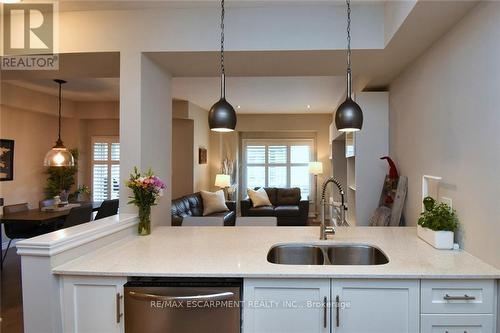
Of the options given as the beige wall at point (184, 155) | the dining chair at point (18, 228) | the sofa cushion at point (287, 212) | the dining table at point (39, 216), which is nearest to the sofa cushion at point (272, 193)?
the sofa cushion at point (287, 212)

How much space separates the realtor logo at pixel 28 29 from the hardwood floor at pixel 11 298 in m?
2.33

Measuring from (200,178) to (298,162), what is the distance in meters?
2.61

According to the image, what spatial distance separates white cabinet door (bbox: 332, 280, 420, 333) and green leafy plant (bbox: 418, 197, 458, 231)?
0.63m

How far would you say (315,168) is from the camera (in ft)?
24.0

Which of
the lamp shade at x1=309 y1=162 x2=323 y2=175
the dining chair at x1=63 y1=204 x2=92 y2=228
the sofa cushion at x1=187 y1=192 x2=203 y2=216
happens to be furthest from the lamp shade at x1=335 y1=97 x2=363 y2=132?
the lamp shade at x1=309 y1=162 x2=323 y2=175

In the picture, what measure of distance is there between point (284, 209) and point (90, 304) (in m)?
5.45

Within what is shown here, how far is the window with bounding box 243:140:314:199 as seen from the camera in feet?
26.3

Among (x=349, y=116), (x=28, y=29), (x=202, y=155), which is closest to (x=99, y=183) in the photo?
(x=202, y=155)

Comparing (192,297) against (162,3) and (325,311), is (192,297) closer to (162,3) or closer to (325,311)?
(325,311)

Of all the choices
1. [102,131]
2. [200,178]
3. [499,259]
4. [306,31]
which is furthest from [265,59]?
[102,131]

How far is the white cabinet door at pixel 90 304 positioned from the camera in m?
1.57

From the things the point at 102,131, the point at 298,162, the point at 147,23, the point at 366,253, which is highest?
the point at 147,23

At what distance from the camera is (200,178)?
7.09m

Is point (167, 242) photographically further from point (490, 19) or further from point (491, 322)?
point (490, 19)
